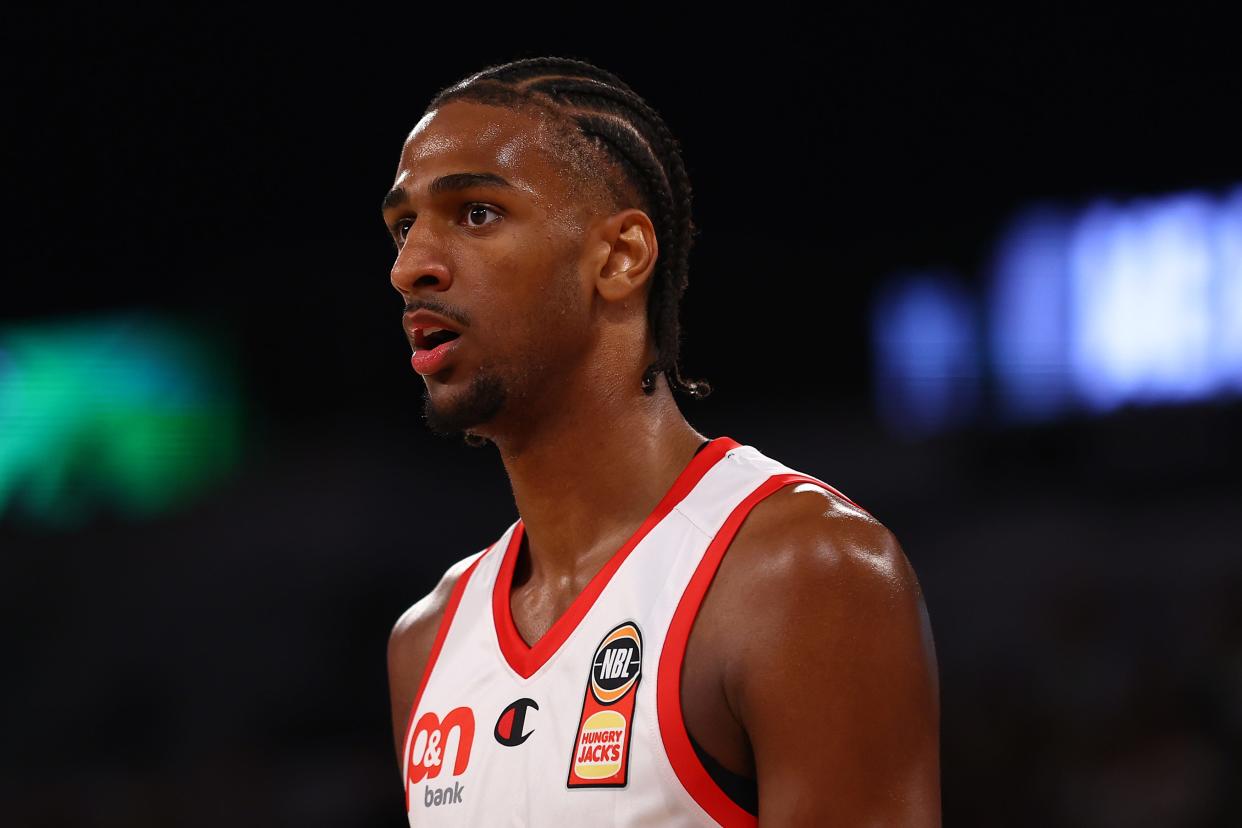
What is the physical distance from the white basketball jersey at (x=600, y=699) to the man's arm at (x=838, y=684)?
0.10 meters

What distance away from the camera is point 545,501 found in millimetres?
2102

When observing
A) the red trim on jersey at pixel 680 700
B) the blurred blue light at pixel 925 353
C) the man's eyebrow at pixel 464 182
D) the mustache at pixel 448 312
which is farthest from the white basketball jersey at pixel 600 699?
the blurred blue light at pixel 925 353

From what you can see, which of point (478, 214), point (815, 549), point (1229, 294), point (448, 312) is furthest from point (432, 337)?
point (1229, 294)

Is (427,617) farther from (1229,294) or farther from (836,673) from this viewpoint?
(1229,294)

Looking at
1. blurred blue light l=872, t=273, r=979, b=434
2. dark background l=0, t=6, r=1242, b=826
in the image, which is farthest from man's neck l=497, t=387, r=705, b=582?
blurred blue light l=872, t=273, r=979, b=434

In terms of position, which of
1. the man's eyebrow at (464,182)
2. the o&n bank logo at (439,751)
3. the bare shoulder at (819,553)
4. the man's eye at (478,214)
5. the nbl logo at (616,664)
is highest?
the man's eyebrow at (464,182)

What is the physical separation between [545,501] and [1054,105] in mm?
3840

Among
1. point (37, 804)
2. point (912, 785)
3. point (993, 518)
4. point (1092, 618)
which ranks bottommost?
point (37, 804)

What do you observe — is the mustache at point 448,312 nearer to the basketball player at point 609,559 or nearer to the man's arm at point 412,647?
the basketball player at point 609,559

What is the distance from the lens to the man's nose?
6.44 ft

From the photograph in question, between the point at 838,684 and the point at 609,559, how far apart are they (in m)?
0.47

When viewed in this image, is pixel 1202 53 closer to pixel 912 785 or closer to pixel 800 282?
pixel 800 282

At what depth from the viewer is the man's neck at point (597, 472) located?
6.71 feet

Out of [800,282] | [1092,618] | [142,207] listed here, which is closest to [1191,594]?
[1092,618]
